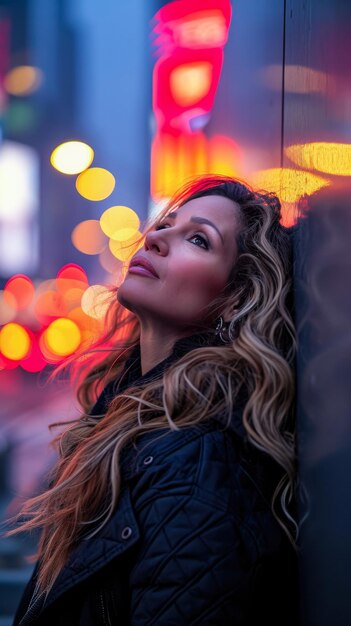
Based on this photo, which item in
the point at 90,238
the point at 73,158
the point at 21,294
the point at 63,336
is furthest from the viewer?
the point at 90,238

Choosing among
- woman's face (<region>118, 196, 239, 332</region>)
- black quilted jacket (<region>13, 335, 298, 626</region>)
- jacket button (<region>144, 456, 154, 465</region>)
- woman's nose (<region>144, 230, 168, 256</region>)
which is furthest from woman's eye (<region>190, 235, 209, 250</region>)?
jacket button (<region>144, 456, 154, 465</region>)

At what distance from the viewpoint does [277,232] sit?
7.59 feet

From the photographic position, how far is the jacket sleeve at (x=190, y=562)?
1.48m

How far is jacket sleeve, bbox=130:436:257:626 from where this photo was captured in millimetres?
1483

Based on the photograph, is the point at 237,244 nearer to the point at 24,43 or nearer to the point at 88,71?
the point at 24,43

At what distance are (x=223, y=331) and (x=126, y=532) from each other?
2.41 ft

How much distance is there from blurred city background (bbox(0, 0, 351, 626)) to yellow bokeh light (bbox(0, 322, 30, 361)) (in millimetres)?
65

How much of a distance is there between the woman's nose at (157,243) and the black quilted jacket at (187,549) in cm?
67

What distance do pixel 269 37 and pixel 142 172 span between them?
1782 centimetres

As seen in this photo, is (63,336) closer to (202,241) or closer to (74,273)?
(74,273)

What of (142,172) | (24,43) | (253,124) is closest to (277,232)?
(253,124)

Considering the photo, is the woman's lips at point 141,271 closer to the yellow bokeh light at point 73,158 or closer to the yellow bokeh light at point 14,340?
the yellow bokeh light at point 73,158

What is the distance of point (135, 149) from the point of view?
24.4m

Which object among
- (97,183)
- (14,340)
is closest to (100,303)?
(97,183)
